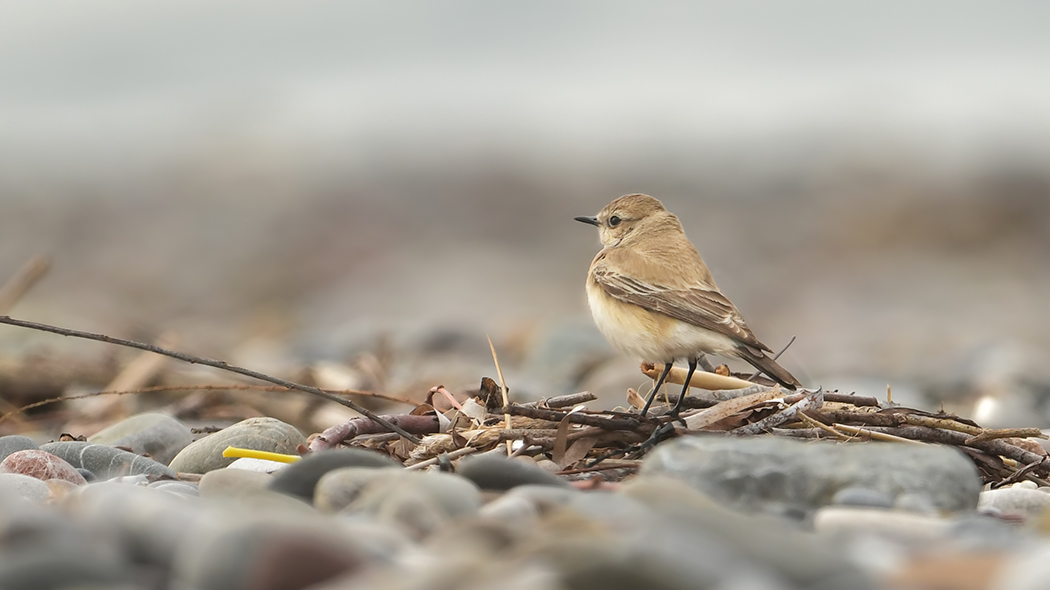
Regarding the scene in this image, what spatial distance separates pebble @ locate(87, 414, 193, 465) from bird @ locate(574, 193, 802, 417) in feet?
7.15

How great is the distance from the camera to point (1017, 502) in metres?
3.52

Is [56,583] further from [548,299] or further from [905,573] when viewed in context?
[548,299]

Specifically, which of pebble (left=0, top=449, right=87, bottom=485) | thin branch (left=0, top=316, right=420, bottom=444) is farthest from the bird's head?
pebble (left=0, top=449, right=87, bottom=485)

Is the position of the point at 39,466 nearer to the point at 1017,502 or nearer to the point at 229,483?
the point at 229,483

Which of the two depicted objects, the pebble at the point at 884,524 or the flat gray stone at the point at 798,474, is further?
the flat gray stone at the point at 798,474

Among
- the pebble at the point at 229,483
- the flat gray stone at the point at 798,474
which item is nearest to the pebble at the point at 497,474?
the flat gray stone at the point at 798,474

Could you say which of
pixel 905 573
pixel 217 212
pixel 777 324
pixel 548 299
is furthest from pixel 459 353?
pixel 217 212

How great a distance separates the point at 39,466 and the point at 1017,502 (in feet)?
11.0

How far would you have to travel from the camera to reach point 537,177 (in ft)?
102

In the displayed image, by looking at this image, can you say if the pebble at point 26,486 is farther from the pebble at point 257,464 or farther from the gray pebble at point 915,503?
the gray pebble at point 915,503

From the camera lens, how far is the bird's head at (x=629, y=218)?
6.41m

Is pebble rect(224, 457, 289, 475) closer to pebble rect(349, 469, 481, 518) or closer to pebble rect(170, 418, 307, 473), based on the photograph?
pebble rect(170, 418, 307, 473)

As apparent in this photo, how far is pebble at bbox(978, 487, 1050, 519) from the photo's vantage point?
3.47 metres

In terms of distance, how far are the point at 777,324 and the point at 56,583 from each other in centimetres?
1629
